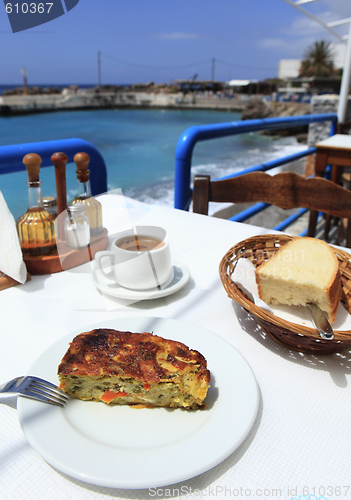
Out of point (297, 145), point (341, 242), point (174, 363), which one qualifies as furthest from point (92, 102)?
point (174, 363)

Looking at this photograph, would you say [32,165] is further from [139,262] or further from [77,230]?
[139,262]

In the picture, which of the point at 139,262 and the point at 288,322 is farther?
the point at 139,262

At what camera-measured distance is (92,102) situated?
32.8m

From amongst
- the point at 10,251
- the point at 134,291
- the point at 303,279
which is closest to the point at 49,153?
the point at 10,251

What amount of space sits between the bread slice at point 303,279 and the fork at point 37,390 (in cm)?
35

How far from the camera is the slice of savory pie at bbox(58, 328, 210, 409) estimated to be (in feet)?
1.17

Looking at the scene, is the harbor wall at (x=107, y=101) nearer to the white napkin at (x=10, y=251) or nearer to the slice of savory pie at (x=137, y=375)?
the white napkin at (x=10, y=251)

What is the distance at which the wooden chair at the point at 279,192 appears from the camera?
1.02 metres

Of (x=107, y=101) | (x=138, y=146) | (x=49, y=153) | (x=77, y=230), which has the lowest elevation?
(x=138, y=146)

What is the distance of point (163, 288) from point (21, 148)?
76cm

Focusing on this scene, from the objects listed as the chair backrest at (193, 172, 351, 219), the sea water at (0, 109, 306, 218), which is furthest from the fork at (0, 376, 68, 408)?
the sea water at (0, 109, 306, 218)

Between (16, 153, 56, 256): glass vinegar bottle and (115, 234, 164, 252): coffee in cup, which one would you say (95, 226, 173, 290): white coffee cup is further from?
(16, 153, 56, 256): glass vinegar bottle

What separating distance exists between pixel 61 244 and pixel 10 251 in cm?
10

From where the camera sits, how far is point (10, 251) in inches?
25.0
